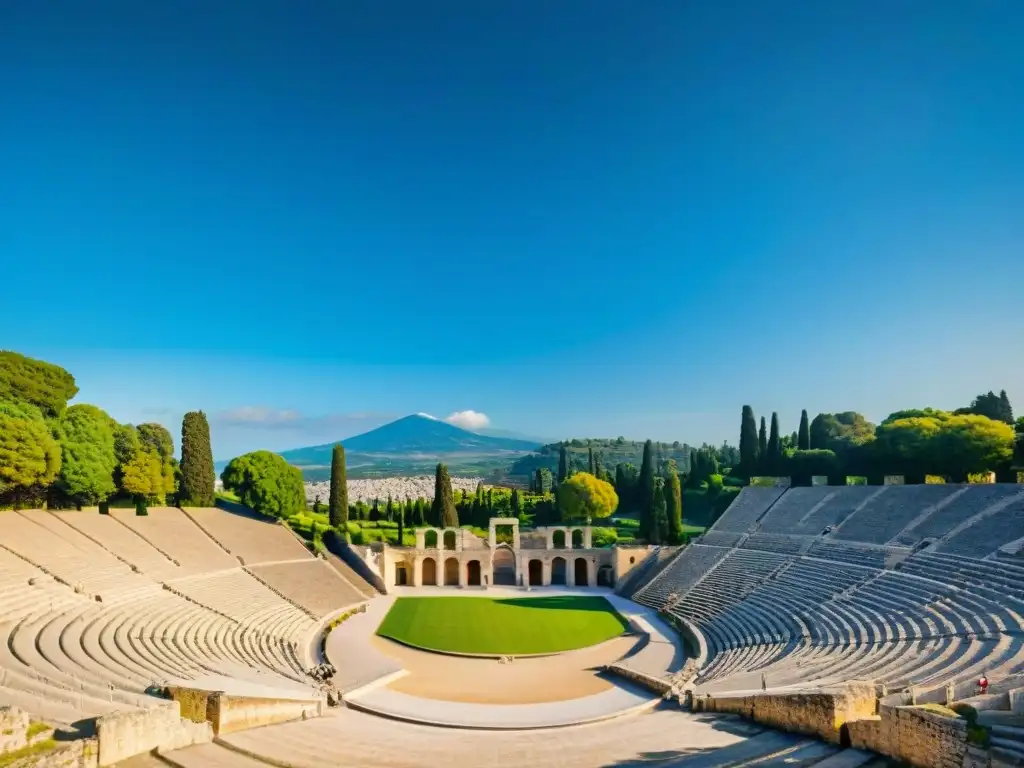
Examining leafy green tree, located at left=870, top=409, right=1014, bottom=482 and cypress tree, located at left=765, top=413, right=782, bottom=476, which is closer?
leafy green tree, located at left=870, top=409, right=1014, bottom=482

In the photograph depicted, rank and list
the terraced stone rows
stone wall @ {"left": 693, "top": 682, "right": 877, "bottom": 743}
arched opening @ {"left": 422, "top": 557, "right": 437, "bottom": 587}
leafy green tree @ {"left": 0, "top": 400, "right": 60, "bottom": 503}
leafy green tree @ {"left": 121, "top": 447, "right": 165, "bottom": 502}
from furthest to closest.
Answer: arched opening @ {"left": 422, "top": 557, "right": 437, "bottom": 587} < leafy green tree @ {"left": 121, "top": 447, "right": 165, "bottom": 502} < the terraced stone rows < leafy green tree @ {"left": 0, "top": 400, "right": 60, "bottom": 503} < stone wall @ {"left": 693, "top": 682, "right": 877, "bottom": 743}

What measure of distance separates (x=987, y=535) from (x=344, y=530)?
38043 millimetres

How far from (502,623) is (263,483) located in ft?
73.4

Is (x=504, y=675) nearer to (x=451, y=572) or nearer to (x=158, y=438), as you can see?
(x=451, y=572)

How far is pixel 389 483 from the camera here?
16412cm

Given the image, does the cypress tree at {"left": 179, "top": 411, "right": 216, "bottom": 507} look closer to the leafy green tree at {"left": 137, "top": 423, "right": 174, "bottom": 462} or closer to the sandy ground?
the leafy green tree at {"left": 137, "top": 423, "right": 174, "bottom": 462}

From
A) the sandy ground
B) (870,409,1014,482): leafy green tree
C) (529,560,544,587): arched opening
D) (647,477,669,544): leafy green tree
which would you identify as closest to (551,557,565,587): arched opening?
(529,560,544,587): arched opening

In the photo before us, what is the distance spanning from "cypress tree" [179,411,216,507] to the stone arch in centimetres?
1372

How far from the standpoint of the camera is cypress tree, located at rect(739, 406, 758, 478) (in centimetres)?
6004

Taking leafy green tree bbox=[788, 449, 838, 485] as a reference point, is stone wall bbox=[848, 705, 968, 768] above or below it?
below

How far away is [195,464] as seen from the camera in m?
44.9

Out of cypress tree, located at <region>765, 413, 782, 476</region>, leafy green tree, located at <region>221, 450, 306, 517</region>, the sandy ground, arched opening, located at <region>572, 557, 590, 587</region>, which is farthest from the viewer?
cypress tree, located at <region>765, 413, 782, 476</region>

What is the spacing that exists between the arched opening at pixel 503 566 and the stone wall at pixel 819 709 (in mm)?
32732

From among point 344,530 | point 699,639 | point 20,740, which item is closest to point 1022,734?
point 20,740
